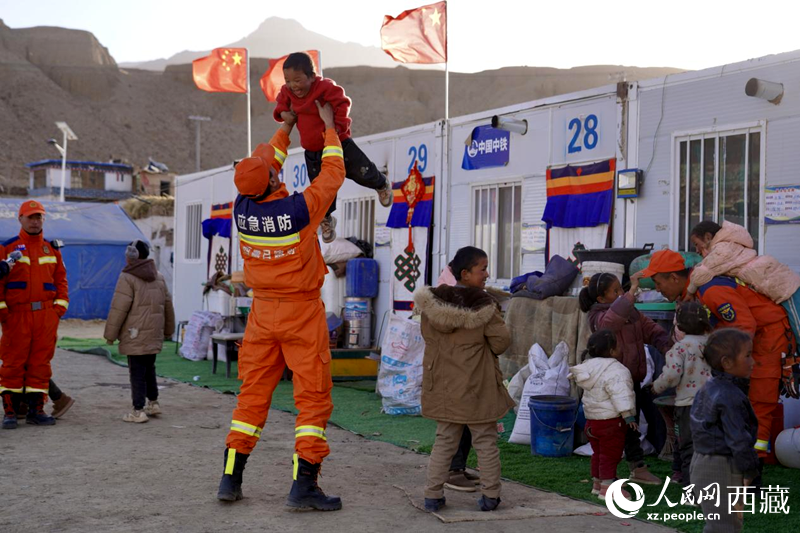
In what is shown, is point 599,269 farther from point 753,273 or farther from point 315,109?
point 315,109

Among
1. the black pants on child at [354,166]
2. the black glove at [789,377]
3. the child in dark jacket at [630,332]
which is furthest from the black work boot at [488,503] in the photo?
the black glove at [789,377]

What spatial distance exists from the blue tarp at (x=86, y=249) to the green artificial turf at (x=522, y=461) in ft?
52.9

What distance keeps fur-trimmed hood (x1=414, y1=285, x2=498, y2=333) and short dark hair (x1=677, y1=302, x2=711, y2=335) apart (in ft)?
4.72

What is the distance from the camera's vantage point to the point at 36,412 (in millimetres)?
8930

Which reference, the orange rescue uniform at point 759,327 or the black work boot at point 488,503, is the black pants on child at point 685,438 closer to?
the orange rescue uniform at point 759,327

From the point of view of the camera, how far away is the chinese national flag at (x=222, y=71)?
1747 centimetres

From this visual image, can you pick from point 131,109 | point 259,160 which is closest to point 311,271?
point 259,160

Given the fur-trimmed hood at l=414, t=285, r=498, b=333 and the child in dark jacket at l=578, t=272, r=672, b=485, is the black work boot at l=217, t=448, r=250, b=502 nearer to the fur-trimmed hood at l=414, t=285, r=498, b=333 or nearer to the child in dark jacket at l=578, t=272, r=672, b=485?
the fur-trimmed hood at l=414, t=285, r=498, b=333

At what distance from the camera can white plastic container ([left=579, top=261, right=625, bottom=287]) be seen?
8555mm

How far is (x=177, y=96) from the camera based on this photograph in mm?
89188

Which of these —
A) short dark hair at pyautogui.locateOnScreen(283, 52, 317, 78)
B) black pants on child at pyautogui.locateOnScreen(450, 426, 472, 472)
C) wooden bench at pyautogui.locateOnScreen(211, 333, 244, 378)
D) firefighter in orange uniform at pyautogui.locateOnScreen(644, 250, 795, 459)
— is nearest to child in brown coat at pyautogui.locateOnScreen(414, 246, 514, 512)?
black pants on child at pyautogui.locateOnScreen(450, 426, 472, 472)

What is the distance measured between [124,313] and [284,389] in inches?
127

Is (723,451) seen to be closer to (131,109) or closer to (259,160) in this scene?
A: (259,160)

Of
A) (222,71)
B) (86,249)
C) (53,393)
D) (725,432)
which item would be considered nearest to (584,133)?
(725,432)
